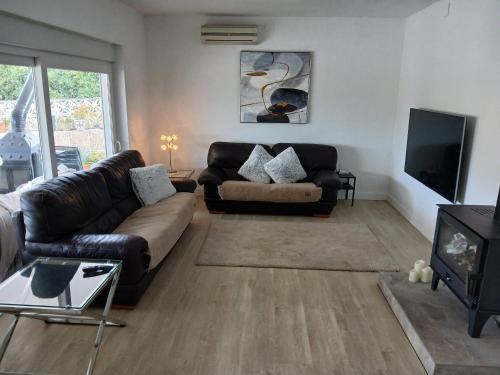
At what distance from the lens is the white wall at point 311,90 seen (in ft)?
17.6

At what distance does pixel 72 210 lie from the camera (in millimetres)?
2971

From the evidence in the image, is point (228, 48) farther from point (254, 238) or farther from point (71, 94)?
point (254, 238)

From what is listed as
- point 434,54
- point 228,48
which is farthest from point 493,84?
point 228,48

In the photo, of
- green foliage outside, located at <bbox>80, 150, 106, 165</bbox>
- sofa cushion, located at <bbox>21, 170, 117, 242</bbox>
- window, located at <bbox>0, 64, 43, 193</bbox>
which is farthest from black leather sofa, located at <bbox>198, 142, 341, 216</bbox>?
window, located at <bbox>0, 64, 43, 193</bbox>

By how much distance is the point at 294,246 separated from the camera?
4039mm

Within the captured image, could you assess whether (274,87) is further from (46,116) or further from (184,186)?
(46,116)

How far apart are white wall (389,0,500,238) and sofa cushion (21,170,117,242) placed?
132 inches

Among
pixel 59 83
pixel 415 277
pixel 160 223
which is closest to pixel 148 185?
pixel 160 223

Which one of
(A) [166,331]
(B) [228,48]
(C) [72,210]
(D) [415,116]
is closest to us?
(A) [166,331]

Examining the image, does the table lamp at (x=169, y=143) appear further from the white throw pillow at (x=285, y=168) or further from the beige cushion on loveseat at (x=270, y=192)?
the white throw pillow at (x=285, y=168)

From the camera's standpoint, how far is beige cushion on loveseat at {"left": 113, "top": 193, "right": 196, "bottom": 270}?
3.14m

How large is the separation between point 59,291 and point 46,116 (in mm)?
1869

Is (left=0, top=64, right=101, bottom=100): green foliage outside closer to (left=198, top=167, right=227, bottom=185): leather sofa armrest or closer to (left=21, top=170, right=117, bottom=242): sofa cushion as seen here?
(left=21, top=170, right=117, bottom=242): sofa cushion

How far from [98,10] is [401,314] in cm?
408
